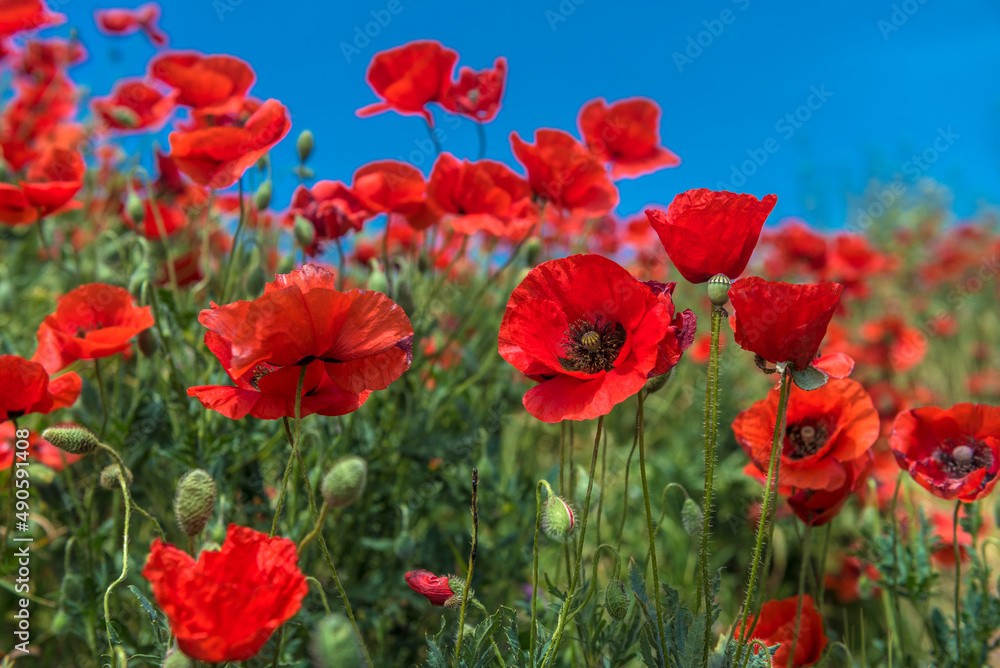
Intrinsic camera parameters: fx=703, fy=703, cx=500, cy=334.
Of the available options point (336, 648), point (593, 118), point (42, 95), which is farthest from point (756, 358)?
Answer: point (42, 95)

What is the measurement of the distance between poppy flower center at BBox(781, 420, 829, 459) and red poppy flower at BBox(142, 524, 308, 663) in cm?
95

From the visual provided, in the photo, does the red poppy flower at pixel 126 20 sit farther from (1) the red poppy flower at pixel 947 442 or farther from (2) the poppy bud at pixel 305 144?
(1) the red poppy flower at pixel 947 442

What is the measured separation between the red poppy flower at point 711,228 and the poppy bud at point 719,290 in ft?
0.18

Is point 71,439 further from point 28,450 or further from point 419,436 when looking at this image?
point 419,436

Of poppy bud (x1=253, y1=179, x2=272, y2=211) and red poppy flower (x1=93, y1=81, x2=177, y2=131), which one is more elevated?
red poppy flower (x1=93, y1=81, x2=177, y2=131)

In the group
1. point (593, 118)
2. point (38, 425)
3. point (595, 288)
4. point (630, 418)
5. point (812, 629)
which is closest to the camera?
point (595, 288)

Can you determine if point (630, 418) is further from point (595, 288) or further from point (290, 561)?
point (290, 561)

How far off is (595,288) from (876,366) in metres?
3.91

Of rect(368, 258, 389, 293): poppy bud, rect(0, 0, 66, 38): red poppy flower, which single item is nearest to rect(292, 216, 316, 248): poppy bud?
rect(368, 258, 389, 293): poppy bud

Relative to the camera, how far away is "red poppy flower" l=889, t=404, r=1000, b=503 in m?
1.36

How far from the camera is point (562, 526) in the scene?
3.30 ft

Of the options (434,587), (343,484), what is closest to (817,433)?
(434,587)

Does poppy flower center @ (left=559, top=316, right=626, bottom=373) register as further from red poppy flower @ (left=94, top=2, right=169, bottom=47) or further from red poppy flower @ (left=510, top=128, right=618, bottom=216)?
red poppy flower @ (left=94, top=2, right=169, bottom=47)

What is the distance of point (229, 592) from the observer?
790mm
